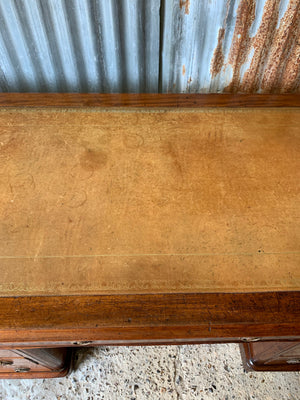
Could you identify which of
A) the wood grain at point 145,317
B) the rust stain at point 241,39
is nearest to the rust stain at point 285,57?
the rust stain at point 241,39

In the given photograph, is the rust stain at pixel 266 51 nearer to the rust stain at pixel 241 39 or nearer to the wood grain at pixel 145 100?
the rust stain at pixel 241 39

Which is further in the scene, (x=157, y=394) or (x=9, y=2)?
(x=157, y=394)

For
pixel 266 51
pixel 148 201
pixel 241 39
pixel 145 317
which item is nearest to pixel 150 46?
pixel 241 39

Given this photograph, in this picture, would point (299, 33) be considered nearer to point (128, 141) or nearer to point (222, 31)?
point (222, 31)

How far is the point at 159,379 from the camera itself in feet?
4.69

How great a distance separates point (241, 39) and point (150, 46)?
0.33 meters

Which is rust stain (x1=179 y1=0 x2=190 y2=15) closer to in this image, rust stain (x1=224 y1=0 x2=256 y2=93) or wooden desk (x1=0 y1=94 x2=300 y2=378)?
rust stain (x1=224 y1=0 x2=256 y2=93)

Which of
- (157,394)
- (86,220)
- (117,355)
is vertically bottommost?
(157,394)

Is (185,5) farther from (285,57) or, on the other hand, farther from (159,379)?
(159,379)

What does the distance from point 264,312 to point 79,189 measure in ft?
1.93

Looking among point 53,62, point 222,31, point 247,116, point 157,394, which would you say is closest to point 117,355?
point 157,394

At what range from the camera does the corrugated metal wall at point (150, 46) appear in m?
1.09

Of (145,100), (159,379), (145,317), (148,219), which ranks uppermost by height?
(145,100)

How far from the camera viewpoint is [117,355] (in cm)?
149
